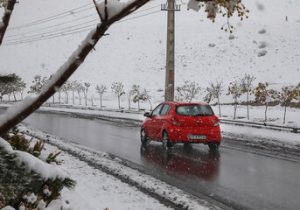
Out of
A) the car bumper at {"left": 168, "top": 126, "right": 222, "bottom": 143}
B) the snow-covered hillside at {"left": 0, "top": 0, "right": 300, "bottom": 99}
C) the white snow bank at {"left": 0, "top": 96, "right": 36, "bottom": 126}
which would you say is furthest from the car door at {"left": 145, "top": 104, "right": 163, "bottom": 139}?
the snow-covered hillside at {"left": 0, "top": 0, "right": 300, "bottom": 99}

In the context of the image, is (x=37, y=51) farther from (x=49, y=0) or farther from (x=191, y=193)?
(x=191, y=193)

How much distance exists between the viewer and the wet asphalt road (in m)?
7.99

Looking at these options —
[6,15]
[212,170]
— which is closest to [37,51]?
[212,170]

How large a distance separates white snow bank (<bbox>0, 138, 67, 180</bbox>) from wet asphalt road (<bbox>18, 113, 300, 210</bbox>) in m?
5.75

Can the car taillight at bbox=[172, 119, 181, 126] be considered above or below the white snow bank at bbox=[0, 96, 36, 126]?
below

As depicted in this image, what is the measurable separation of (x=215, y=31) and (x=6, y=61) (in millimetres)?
49277

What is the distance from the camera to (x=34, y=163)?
1.91 meters

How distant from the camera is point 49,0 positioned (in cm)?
14462

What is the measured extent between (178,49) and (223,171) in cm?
7409

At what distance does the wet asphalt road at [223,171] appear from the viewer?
26.2 feet

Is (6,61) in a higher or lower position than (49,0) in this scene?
lower

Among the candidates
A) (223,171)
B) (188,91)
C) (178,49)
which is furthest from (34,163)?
(178,49)

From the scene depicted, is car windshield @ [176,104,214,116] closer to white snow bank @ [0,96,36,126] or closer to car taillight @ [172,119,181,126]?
car taillight @ [172,119,181,126]

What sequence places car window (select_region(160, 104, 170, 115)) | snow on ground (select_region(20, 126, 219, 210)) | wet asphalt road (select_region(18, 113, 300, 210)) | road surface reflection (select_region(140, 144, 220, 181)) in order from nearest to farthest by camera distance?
snow on ground (select_region(20, 126, 219, 210))
wet asphalt road (select_region(18, 113, 300, 210))
road surface reflection (select_region(140, 144, 220, 181))
car window (select_region(160, 104, 170, 115))
